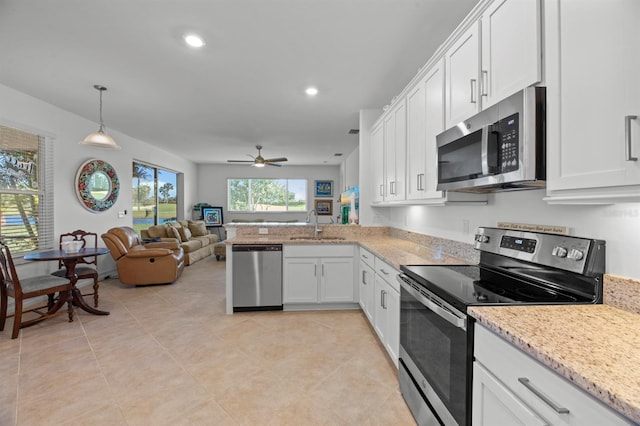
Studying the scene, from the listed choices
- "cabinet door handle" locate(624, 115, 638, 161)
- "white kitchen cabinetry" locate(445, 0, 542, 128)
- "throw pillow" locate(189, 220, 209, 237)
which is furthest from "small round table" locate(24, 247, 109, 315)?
"cabinet door handle" locate(624, 115, 638, 161)

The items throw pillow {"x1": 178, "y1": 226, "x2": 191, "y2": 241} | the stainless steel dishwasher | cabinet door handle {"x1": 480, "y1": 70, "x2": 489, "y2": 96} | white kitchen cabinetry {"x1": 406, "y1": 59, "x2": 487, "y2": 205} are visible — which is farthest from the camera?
throw pillow {"x1": 178, "y1": 226, "x2": 191, "y2": 241}

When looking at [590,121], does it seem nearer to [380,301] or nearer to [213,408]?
[380,301]

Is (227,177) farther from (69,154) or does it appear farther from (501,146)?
(501,146)

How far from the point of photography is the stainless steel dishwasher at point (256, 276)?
140 inches

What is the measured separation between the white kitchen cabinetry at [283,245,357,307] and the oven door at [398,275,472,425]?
1637 mm

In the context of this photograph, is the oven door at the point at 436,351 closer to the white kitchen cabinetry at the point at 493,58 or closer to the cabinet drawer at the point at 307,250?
the white kitchen cabinetry at the point at 493,58

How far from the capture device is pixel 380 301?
2.61 meters

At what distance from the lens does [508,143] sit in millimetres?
1325

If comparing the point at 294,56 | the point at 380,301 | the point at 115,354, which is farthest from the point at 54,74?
the point at 380,301

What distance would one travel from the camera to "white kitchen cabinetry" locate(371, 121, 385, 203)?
3.46 metres

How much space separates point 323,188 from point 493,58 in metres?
8.15

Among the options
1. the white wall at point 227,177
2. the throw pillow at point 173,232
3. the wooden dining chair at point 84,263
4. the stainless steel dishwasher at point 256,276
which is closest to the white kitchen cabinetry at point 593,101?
the stainless steel dishwasher at point 256,276

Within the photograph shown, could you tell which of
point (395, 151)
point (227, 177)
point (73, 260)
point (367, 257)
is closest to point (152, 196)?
point (227, 177)

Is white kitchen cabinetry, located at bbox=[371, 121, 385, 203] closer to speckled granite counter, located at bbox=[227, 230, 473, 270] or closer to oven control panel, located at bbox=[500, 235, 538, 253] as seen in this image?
speckled granite counter, located at bbox=[227, 230, 473, 270]
